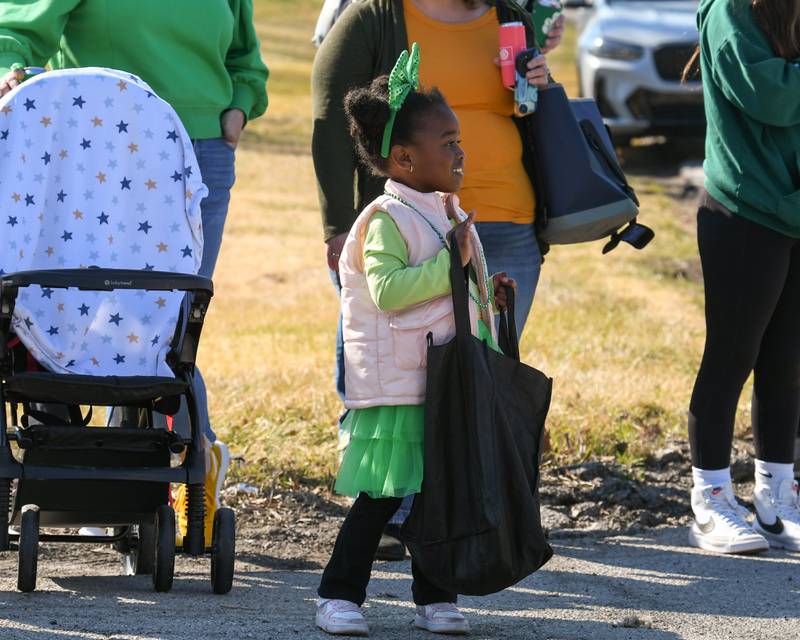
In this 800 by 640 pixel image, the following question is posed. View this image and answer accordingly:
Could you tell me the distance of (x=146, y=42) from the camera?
4.71 m

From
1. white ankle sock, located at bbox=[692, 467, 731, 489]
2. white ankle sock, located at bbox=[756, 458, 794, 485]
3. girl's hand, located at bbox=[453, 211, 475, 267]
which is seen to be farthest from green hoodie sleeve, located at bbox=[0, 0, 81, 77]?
white ankle sock, located at bbox=[756, 458, 794, 485]

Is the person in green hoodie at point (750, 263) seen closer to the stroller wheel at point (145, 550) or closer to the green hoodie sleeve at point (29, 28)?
the stroller wheel at point (145, 550)

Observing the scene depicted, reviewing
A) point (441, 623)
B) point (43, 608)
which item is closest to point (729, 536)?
point (441, 623)

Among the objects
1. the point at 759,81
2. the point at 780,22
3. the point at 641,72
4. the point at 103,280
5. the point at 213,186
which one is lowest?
the point at 103,280

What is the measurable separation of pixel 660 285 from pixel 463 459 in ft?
20.1

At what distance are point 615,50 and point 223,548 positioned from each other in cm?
977

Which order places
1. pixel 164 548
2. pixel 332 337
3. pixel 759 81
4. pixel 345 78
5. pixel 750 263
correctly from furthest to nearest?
pixel 332 337 → pixel 750 263 → pixel 345 78 → pixel 759 81 → pixel 164 548

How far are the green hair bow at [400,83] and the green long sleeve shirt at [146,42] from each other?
1261 millimetres

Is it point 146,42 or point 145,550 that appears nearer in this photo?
point 145,550

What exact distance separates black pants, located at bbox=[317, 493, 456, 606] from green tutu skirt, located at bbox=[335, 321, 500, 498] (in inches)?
2.1

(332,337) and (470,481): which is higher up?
(332,337)

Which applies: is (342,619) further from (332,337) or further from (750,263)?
(332,337)

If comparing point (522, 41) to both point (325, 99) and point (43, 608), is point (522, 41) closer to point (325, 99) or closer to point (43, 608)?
point (325, 99)

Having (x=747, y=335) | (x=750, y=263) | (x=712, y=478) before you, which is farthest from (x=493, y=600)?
(x=750, y=263)
